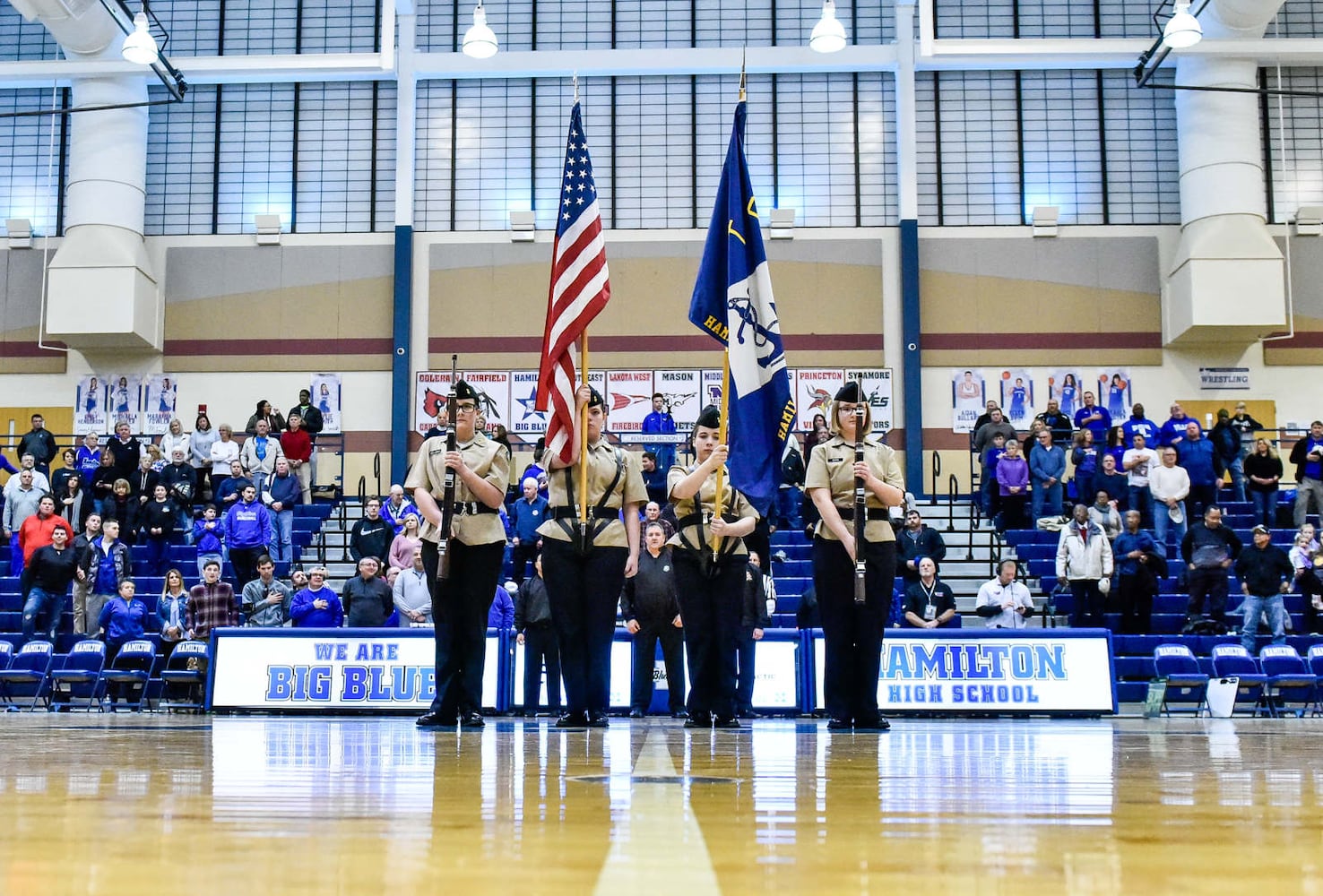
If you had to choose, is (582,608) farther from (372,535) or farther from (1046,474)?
(1046,474)

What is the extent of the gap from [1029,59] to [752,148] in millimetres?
4654

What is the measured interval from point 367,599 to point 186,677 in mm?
1877

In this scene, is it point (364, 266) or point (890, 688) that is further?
point (364, 266)

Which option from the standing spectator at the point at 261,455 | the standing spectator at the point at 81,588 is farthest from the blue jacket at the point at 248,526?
the standing spectator at the point at 261,455

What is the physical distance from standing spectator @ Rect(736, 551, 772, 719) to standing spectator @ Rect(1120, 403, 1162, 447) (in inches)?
336

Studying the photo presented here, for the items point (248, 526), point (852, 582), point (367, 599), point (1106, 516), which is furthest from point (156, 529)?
point (852, 582)

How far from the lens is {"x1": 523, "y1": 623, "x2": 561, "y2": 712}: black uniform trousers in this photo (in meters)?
11.1

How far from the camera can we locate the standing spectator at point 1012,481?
17562 millimetres

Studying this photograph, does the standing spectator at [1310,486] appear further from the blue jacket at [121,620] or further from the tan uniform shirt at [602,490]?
the blue jacket at [121,620]

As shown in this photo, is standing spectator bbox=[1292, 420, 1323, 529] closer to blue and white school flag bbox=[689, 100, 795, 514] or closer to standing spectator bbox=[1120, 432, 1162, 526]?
standing spectator bbox=[1120, 432, 1162, 526]

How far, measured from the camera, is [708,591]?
277 inches

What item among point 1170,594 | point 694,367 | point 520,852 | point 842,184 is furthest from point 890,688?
point 842,184

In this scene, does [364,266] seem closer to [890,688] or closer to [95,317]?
[95,317]

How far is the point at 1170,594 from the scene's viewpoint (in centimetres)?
1606
